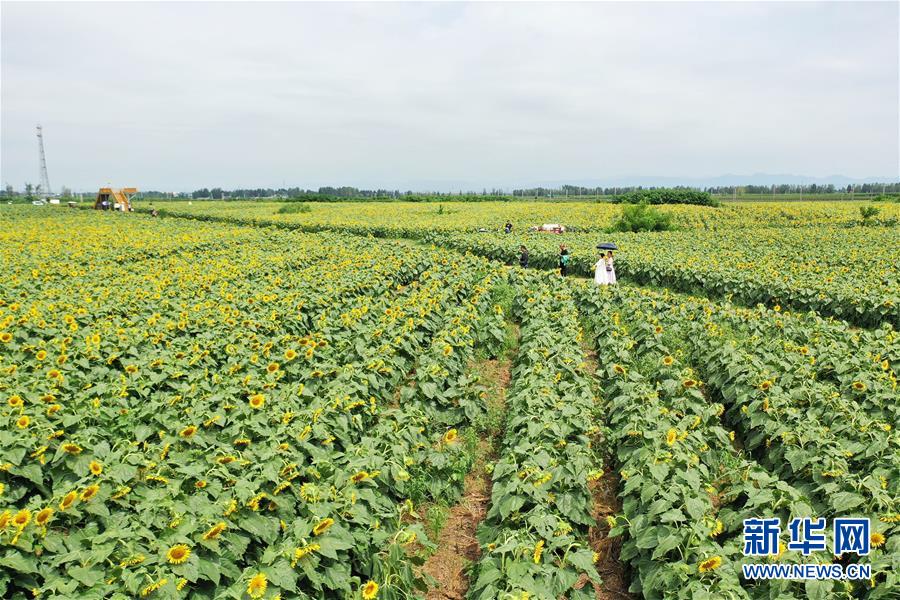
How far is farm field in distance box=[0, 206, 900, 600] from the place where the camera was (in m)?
3.88

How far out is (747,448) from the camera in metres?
6.43

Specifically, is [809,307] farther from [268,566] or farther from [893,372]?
[268,566]

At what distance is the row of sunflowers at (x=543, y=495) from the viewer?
3.96 metres

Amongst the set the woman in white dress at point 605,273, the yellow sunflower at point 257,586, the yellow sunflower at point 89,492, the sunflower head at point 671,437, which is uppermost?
the woman in white dress at point 605,273

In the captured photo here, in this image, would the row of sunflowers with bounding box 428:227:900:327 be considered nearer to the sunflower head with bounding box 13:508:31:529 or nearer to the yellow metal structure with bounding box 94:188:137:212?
the sunflower head with bounding box 13:508:31:529

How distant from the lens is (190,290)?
1259cm

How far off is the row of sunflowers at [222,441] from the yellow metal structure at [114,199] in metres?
56.2

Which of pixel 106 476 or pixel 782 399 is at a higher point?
pixel 106 476

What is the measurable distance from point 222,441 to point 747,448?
6044 millimetres

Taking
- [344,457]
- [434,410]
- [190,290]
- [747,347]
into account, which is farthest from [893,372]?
[190,290]

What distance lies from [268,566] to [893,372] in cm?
865

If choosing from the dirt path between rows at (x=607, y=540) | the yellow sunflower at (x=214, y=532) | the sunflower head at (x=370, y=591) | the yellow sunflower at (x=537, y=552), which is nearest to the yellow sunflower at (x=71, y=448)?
the yellow sunflower at (x=214, y=532)

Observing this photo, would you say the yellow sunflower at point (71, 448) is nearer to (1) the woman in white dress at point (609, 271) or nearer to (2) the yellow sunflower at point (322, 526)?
(2) the yellow sunflower at point (322, 526)

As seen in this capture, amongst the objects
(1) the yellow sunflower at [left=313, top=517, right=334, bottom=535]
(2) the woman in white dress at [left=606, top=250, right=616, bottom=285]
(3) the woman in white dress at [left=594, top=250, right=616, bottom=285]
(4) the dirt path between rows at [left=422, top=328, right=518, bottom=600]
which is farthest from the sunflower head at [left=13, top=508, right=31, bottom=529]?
(2) the woman in white dress at [left=606, top=250, right=616, bottom=285]
